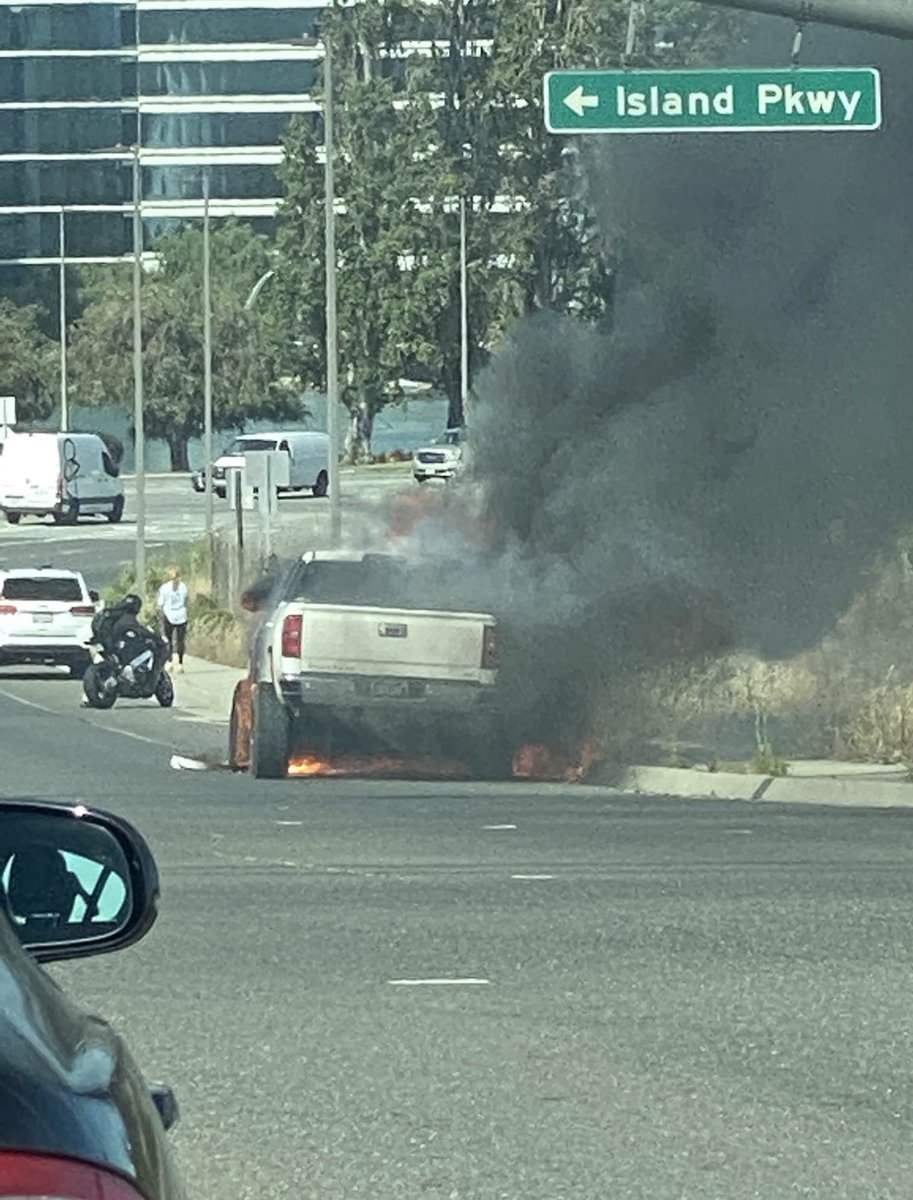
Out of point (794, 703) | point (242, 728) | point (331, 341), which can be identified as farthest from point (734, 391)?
point (242, 728)

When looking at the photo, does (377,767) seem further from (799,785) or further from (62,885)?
(62,885)

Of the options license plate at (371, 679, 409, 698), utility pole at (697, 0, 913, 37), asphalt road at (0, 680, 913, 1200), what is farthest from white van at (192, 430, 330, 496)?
asphalt road at (0, 680, 913, 1200)

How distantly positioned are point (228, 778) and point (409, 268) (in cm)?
6509

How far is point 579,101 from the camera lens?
2011 cm

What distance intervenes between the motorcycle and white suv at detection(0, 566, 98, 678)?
175 inches

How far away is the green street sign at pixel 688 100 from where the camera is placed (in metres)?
20.0

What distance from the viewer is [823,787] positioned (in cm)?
2133

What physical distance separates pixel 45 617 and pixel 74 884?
37.6 m

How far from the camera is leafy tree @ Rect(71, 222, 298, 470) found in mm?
99125

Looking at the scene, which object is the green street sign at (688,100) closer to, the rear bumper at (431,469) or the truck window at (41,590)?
the truck window at (41,590)

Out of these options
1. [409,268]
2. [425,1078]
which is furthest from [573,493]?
[409,268]

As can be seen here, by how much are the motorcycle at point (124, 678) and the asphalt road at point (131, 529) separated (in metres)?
18.9

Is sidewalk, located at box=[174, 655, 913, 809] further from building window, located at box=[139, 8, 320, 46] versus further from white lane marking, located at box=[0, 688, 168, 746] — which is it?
building window, located at box=[139, 8, 320, 46]

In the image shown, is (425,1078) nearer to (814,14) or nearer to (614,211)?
(814,14)
